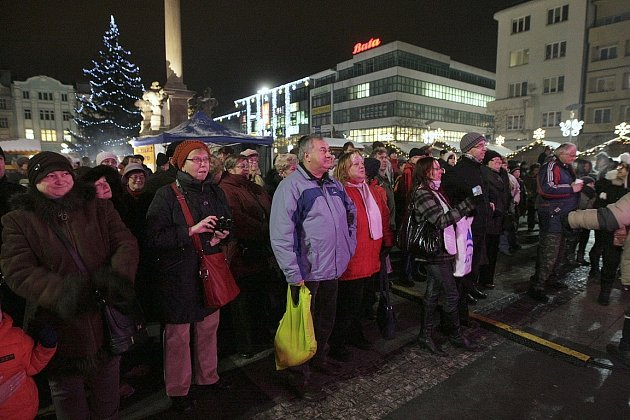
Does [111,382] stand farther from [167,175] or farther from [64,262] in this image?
[167,175]

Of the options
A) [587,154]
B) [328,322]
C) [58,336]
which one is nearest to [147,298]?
[58,336]

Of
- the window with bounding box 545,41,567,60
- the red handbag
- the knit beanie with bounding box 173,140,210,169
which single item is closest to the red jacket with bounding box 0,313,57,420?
the red handbag

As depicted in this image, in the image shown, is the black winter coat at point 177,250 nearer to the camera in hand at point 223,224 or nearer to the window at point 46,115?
the camera in hand at point 223,224

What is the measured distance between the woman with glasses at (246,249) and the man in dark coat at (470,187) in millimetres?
2217

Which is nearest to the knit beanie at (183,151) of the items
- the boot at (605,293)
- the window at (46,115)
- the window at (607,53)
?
the boot at (605,293)

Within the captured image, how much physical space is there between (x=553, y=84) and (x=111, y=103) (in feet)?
134

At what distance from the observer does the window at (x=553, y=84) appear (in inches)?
1453

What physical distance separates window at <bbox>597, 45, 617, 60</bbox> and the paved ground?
40604 mm

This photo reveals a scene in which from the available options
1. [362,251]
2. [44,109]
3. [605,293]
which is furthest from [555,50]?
[44,109]

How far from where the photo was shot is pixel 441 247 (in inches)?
155

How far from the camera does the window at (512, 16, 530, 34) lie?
39031 millimetres

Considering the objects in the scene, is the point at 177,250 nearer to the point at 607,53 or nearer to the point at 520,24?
the point at 607,53

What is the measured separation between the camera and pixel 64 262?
7.66 feet

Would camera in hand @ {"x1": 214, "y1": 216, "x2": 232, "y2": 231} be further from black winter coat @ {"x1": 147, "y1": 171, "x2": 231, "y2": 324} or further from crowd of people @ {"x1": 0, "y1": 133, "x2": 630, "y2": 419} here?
black winter coat @ {"x1": 147, "y1": 171, "x2": 231, "y2": 324}
